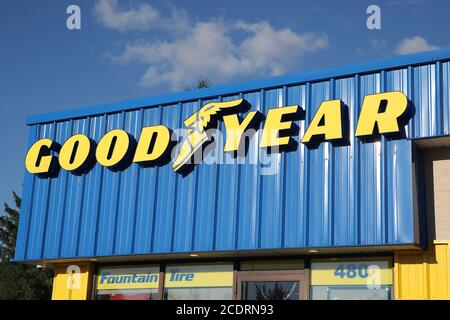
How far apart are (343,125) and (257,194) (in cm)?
263

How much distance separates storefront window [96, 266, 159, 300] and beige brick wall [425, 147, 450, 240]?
24.7 feet

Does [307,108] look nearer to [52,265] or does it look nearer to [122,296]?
[122,296]

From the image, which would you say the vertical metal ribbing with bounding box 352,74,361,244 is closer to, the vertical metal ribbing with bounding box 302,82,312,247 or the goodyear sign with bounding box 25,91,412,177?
the goodyear sign with bounding box 25,91,412,177

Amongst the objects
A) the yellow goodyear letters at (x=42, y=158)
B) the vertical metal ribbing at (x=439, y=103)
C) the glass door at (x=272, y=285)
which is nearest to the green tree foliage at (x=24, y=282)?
the yellow goodyear letters at (x=42, y=158)

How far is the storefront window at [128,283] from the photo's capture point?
18469 millimetres

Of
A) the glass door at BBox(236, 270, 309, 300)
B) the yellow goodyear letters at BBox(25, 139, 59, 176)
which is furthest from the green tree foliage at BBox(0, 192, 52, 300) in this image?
the glass door at BBox(236, 270, 309, 300)

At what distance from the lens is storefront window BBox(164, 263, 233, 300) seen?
56.4ft

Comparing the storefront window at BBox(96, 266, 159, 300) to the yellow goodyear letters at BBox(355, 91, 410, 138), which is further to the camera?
the storefront window at BBox(96, 266, 159, 300)

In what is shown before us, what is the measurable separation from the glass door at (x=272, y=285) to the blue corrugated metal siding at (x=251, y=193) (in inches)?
42.5

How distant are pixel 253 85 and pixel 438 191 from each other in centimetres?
518

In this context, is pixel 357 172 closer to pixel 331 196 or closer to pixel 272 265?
pixel 331 196

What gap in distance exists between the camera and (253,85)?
17078mm

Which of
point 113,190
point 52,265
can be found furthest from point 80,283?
point 113,190

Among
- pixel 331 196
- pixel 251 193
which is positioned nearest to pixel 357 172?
pixel 331 196
